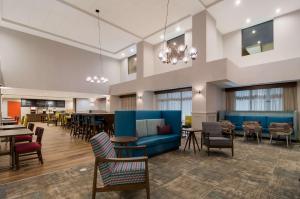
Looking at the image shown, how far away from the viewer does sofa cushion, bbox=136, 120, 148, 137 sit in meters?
4.02

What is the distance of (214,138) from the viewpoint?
4203 mm

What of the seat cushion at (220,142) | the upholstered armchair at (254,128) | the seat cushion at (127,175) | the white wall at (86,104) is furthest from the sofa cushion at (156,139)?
the white wall at (86,104)

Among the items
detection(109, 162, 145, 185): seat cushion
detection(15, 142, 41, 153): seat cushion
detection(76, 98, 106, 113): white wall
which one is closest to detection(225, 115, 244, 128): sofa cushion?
detection(109, 162, 145, 185): seat cushion

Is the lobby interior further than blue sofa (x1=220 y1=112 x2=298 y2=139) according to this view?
No

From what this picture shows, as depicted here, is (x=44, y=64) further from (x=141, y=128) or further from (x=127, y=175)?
(x=127, y=175)

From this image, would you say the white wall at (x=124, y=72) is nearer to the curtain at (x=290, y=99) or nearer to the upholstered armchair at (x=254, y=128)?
the upholstered armchair at (x=254, y=128)

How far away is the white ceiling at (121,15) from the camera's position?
20.0ft

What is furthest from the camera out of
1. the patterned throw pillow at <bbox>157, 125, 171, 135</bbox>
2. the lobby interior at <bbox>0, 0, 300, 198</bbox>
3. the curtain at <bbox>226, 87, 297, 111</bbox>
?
the curtain at <bbox>226, 87, 297, 111</bbox>

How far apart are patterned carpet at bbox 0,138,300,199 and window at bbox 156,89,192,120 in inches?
181

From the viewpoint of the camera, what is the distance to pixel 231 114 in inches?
289

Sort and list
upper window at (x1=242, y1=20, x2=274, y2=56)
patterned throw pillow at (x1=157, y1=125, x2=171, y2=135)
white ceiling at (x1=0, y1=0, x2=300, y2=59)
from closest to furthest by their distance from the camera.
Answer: patterned throw pillow at (x1=157, y1=125, x2=171, y2=135) → white ceiling at (x1=0, y1=0, x2=300, y2=59) → upper window at (x1=242, y1=20, x2=274, y2=56)

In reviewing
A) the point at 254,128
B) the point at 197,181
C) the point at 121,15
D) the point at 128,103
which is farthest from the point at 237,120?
the point at 128,103

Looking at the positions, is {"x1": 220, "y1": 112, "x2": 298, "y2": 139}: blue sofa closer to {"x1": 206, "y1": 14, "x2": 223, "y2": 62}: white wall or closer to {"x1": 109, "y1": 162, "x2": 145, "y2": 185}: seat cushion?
{"x1": 206, "y1": 14, "x2": 223, "y2": 62}: white wall

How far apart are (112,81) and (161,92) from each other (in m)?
4.88
